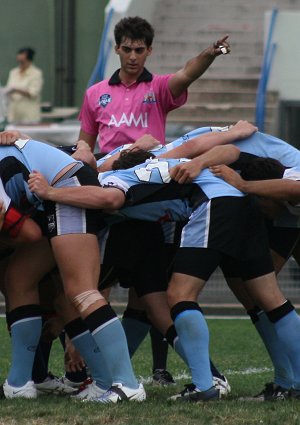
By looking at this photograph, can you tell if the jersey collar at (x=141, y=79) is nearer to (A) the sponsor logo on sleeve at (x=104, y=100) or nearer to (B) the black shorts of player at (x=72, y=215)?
(A) the sponsor logo on sleeve at (x=104, y=100)

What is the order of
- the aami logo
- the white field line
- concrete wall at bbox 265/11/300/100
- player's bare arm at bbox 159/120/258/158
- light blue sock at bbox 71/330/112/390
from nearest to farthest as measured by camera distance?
light blue sock at bbox 71/330/112/390 → player's bare arm at bbox 159/120/258/158 → the aami logo → the white field line → concrete wall at bbox 265/11/300/100

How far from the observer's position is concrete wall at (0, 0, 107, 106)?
23.5 metres

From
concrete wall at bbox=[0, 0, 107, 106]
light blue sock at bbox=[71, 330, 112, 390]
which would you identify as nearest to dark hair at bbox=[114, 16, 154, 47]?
light blue sock at bbox=[71, 330, 112, 390]

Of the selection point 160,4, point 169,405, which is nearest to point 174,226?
point 169,405

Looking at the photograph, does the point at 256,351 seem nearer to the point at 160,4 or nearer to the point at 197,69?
the point at 197,69

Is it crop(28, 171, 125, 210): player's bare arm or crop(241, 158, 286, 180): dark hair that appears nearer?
crop(28, 171, 125, 210): player's bare arm

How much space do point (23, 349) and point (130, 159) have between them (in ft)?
4.20

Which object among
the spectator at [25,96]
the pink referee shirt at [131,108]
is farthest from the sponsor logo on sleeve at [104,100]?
the spectator at [25,96]

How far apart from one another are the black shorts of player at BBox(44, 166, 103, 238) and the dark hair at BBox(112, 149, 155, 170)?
383 mm

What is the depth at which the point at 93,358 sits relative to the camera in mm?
7457

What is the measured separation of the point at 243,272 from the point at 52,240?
1.11m

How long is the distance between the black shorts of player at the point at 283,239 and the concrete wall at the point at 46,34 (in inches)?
602

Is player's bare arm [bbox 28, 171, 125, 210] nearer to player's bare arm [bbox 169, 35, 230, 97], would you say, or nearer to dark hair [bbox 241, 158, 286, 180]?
dark hair [bbox 241, 158, 286, 180]

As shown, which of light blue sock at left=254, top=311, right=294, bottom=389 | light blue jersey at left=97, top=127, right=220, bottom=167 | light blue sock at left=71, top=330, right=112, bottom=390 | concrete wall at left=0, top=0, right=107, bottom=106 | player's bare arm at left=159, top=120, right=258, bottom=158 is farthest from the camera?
concrete wall at left=0, top=0, right=107, bottom=106
